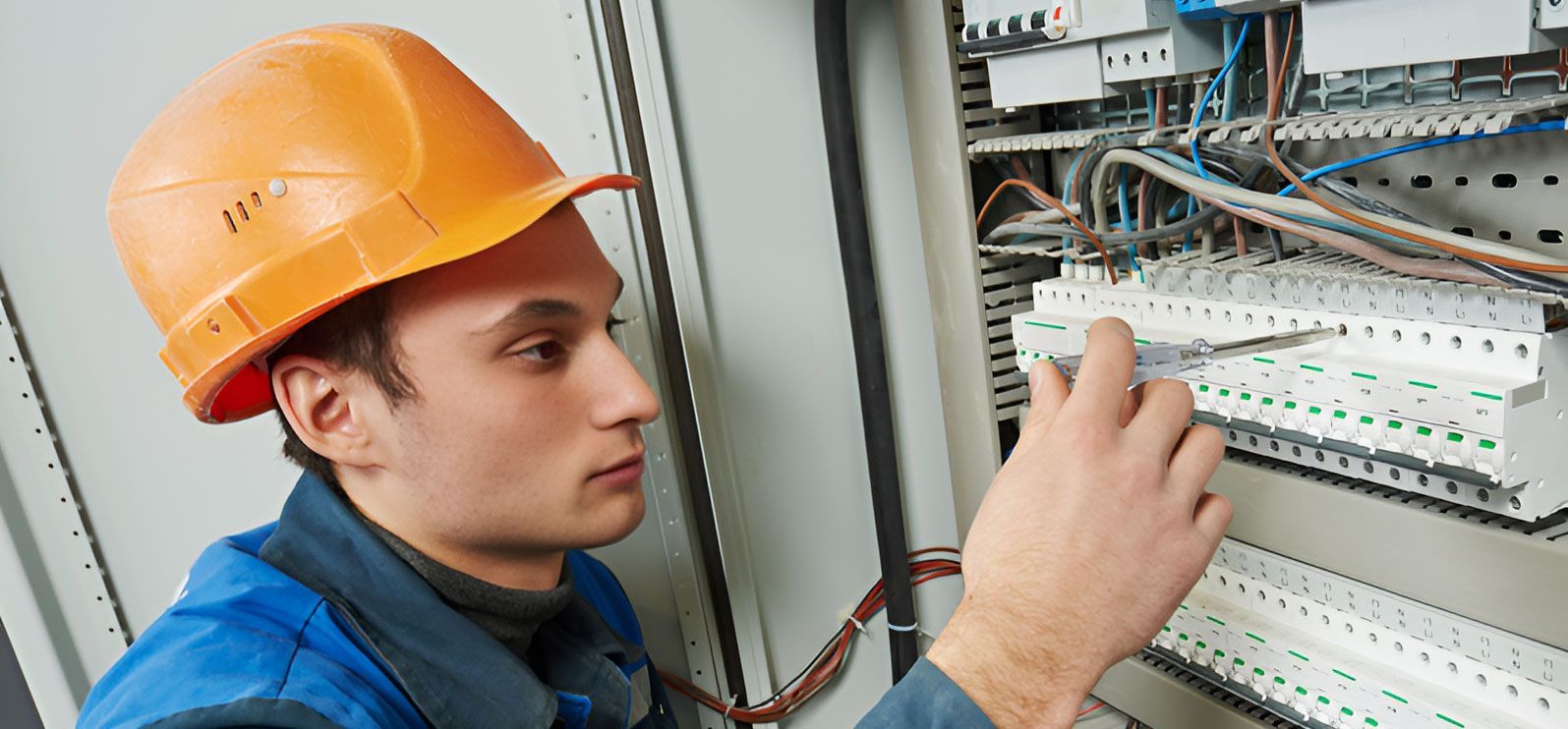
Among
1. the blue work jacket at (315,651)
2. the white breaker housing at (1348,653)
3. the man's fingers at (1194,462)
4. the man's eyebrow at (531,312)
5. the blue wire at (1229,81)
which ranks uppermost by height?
the blue wire at (1229,81)

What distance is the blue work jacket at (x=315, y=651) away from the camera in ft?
2.50

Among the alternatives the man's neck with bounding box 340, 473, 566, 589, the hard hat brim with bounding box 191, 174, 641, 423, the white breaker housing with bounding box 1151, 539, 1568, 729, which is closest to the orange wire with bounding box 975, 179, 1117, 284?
the white breaker housing with bounding box 1151, 539, 1568, 729

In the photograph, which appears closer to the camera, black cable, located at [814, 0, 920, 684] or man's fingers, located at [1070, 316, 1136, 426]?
man's fingers, located at [1070, 316, 1136, 426]

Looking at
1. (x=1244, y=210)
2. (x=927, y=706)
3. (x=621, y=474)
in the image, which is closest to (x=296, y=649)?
(x=621, y=474)

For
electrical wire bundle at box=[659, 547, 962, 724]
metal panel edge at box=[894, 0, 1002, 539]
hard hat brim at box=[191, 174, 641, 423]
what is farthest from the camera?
electrical wire bundle at box=[659, 547, 962, 724]

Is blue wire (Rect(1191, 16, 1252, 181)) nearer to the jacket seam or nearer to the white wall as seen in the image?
the white wall

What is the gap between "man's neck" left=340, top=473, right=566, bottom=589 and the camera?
36.3 inches

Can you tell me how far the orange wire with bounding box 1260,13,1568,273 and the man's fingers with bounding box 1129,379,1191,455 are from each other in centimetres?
22

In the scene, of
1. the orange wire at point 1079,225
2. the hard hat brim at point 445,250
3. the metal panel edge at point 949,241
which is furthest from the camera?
the metal panel edge at point 949,241

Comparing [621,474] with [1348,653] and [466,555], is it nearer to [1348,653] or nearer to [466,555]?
[466,555]

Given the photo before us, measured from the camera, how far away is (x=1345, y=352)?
870 millimetres

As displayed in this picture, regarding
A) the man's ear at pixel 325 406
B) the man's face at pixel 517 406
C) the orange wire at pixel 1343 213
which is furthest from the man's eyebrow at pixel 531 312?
the orange wire at pixel 1343 213

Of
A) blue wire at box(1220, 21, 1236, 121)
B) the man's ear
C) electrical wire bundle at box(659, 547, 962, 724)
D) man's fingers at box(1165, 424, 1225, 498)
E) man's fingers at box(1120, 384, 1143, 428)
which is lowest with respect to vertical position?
electrical wire bundle at box(659, 547, 962, 724)

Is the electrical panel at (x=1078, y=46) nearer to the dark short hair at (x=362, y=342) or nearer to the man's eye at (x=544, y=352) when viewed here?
the man's eye at (x=544, y=352)
